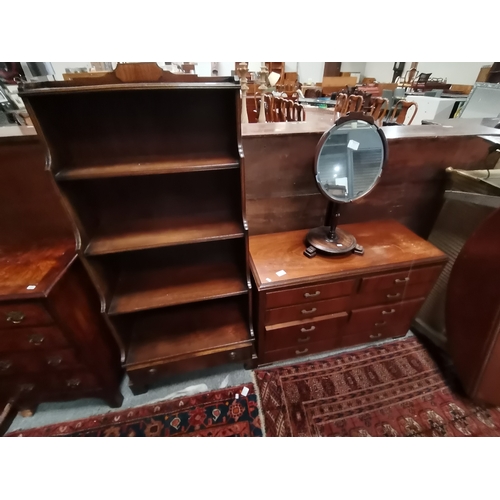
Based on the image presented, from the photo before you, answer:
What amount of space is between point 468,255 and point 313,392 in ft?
3.46

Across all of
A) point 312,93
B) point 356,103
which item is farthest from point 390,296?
A: point 312,93

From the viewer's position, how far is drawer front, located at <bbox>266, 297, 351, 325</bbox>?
4.19 feet

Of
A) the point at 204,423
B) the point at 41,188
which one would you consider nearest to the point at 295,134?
the point at 41,188

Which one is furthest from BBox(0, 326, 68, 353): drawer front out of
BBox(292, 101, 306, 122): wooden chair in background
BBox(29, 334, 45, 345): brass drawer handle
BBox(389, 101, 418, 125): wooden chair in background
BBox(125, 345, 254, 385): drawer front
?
BBox(389, 101, 418, 125): wooden chair in background

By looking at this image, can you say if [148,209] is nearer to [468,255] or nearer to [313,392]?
[313,392]

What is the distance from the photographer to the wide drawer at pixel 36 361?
3.43 feet

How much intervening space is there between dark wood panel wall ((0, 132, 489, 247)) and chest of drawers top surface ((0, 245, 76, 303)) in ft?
0.39

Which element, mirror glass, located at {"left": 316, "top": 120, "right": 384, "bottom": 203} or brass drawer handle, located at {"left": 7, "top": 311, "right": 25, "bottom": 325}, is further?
mirror glass, located at {"left": 316, "top": 120, "right": 384, "bottom": 203}

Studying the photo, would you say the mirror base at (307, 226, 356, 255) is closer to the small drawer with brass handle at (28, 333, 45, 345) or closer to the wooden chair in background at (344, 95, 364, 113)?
the wooden chair in background at (344, 95, 364, 113)

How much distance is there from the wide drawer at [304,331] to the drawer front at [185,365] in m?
0.14

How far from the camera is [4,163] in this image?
1.04m

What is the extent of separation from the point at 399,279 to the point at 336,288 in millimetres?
364

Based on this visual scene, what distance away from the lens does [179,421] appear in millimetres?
1291

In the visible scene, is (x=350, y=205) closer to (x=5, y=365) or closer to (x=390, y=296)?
(x=390, y=296)
